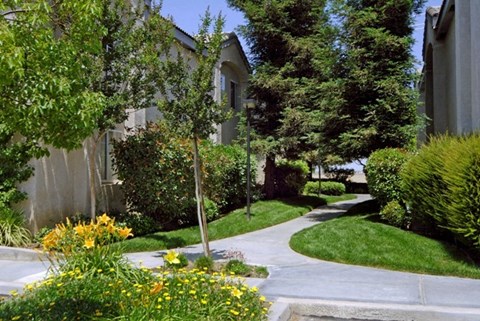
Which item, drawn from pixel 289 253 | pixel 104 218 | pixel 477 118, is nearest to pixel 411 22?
pixel 477 118

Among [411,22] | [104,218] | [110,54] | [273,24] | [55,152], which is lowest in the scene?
[104,218]

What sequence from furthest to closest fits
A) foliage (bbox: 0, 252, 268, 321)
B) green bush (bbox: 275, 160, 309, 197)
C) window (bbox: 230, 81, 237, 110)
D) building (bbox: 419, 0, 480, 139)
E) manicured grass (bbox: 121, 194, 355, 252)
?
window (bbox: 230, 81, 237, 110) < green bush (bbox: 275, 160, 309, 197) < manicured grass (bbox: 121, 194, 355, 252) < building (bbox: 419, 0, 480, 139) < foliage (bbox: 0, 252, 268, 321)

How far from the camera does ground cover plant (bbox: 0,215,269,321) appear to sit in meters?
5.03

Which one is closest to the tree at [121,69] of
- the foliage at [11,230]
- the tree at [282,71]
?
the foliage at [11,230]

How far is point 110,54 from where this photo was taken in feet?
35.4

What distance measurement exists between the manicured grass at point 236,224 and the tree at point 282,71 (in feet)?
6.42

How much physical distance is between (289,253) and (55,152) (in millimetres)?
5854

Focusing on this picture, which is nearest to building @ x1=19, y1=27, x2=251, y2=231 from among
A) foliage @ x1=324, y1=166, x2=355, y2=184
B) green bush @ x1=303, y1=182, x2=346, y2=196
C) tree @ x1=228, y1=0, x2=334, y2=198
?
tree @ x1=228, y1=0, x2=334, y2=198

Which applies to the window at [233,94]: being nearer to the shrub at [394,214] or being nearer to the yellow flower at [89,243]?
the shrub at [394,214]

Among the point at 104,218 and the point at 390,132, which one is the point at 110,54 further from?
the point at 390,132

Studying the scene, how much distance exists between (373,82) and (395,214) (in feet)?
14.4

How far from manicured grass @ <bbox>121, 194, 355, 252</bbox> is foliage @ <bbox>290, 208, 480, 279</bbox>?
7.99 feet

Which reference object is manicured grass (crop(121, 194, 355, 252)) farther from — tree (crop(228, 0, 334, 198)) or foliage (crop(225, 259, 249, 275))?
tree (crop(228, 0, 334, 198))

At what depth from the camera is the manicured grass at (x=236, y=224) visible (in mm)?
11062
